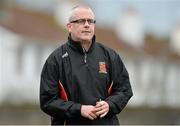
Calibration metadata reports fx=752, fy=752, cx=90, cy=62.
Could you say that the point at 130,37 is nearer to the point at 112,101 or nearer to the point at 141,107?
the point at 141,107

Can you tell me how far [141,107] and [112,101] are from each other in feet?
100

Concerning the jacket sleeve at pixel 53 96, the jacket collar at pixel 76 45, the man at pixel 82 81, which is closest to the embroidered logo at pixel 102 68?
the man at pixel 82 81

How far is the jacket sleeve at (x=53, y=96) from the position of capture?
562cm

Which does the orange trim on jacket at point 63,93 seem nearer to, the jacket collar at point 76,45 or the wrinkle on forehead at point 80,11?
the jacket collar at point 76,45

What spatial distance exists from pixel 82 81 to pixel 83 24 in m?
0.44

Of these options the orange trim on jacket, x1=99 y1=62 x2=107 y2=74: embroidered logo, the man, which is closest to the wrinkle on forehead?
the man

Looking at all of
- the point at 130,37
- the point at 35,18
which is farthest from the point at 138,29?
the point at 35,18

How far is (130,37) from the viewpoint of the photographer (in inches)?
1634

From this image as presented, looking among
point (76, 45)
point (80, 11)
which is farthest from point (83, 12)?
point (76, 45)

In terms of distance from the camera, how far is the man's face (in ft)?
18.7

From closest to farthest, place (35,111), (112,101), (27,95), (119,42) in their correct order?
(112,101), (35,111), (27,95), (119,42)

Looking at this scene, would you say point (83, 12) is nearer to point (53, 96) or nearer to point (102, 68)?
point (102, 68)

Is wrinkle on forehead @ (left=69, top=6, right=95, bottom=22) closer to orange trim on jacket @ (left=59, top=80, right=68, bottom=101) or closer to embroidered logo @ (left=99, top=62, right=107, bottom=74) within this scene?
embroidered logo @ (left=99, top=62, right=107, bottom=74)

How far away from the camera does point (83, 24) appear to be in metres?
5.71
